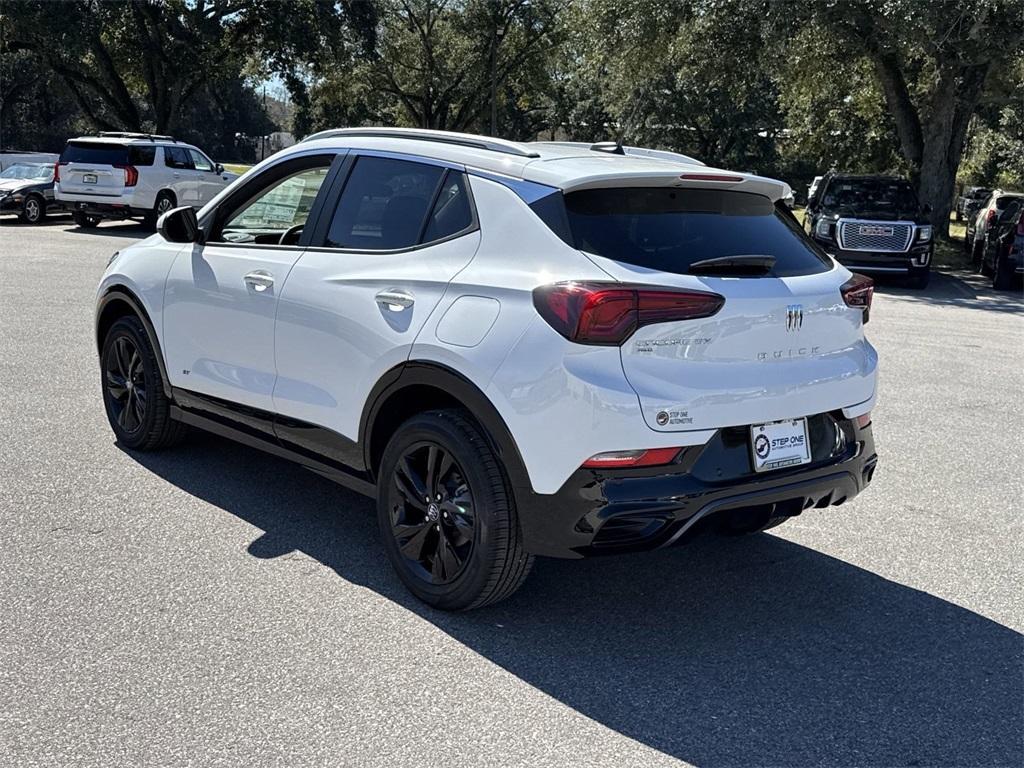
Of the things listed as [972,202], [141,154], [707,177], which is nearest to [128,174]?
[141,154]

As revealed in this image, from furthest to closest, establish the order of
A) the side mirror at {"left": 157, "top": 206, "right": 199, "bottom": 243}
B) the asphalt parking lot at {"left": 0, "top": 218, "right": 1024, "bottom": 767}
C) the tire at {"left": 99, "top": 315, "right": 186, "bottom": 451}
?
the tire at {"left": 99, "top": 315, "right": 186, "bottom": 451} → the side mirror at {"left": 157, "top": 206, "right": 199, "bottom": 243} → the asphalt parking lot at {"left": 0, "top": 218, "right": 1024, "bottom": 767}

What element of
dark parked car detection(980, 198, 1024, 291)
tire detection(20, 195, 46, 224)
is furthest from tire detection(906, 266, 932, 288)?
tire detection(20, 195, 46, 224)

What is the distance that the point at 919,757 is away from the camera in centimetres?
316

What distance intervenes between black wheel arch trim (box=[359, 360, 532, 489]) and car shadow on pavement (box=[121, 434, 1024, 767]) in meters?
0.69

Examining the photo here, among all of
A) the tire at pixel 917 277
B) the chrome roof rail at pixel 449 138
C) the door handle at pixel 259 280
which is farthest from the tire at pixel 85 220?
the chrome roof rail at pixel 449 138

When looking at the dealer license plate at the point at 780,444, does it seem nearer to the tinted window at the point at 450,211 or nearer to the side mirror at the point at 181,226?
the tinted window at the point at 450,211

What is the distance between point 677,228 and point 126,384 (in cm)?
356

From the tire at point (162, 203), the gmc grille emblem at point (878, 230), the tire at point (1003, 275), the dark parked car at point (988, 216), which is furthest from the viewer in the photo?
the tire at point (162, 203)

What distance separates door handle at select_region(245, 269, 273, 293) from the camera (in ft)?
15.7

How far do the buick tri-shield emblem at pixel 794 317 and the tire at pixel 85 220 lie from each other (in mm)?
20613

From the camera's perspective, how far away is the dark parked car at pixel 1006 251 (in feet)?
56.1

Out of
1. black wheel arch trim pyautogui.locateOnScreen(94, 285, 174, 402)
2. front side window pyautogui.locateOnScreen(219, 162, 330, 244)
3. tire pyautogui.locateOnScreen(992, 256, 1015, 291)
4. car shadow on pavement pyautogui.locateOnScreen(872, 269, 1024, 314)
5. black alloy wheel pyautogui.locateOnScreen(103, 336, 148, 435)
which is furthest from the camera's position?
tire pyautogui.locateOnScreen(992, 256, 1015, 291)

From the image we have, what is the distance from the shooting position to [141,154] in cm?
2134

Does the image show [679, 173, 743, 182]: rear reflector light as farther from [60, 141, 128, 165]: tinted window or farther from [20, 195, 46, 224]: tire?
[20, 195, 46, 224]: tire
